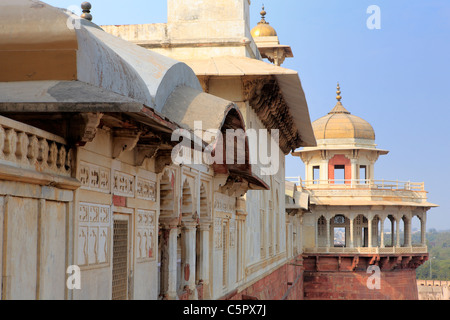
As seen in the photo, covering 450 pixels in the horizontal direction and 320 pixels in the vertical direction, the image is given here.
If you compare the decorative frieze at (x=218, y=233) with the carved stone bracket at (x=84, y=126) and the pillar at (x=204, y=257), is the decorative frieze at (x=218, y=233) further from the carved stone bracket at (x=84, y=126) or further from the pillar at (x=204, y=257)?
the carved stone bracket at (x=84, y=126)

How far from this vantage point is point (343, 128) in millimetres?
40594

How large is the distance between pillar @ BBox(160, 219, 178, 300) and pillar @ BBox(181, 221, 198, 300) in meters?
0.71

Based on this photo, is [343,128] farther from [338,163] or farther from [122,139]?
[122,139]

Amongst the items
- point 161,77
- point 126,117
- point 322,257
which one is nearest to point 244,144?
point 161,77

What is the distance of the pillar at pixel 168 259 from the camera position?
31.3 ft

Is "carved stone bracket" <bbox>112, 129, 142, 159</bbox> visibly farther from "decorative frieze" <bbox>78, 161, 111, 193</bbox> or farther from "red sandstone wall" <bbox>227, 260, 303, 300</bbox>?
"red sandstone wall" <bbox>227, 260, 303, 300</bbox>

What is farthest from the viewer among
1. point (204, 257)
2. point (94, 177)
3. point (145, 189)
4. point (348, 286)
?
point (348, 286)

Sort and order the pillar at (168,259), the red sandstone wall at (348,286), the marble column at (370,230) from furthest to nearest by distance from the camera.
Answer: the marble column at (370,230) → the red sandstone wall at (348,286) → the pillar at (168,259)

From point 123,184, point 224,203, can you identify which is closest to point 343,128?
point 224,203

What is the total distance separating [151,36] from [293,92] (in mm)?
3690

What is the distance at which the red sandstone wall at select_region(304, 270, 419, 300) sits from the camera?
36.5 m

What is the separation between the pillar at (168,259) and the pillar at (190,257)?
71cm

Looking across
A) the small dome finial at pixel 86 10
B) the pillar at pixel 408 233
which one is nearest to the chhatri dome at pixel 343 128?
the pillar at pixel 408 233

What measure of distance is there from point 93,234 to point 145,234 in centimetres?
176
